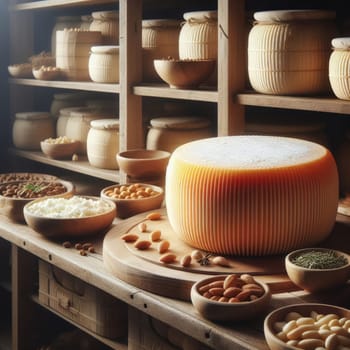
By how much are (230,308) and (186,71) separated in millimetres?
1031

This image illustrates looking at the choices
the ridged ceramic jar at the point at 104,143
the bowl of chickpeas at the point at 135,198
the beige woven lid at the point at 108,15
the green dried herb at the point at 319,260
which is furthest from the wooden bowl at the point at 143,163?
the green dried herb at the point at 319,260

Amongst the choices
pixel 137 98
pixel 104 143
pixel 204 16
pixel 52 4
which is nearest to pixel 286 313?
pixel 204 16

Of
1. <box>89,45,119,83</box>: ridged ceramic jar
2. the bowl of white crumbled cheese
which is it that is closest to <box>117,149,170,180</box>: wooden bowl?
the bowl of white crumbled cheese

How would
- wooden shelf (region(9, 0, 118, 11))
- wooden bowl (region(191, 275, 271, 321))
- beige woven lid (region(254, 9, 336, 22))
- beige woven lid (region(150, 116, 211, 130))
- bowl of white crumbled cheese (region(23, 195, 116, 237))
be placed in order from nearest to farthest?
wooden bowl (region(191, 275, 271, 321)), beige woven lid (region(254, 9, 336, 22)), bowl of white crumbled cheese (region(23, 195, 116, 237)), beige woven lid (region(150, 116, 211, 130)), wooden shelf (region(9, 0, 118, 11))

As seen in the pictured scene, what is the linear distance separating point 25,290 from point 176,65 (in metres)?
0.99

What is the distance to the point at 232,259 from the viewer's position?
1.94 metres

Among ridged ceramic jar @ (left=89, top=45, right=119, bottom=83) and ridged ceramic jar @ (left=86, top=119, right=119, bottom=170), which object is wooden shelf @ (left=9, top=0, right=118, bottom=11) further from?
ridged ceramic jar @ (left=86, top=119, right=119, bottom=170)

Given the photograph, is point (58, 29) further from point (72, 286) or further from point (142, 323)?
point (142, 323)

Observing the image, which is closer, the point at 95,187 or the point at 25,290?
the point at 25,290

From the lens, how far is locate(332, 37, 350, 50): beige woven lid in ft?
6.32

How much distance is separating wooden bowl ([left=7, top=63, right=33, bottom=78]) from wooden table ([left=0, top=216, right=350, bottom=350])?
3.30 feet

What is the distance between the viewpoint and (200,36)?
2.47 meters

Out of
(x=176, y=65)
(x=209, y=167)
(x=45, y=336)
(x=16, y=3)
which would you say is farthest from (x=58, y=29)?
(x=209, y=167)

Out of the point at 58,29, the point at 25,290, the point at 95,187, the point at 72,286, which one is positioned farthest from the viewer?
the point at 58,29
